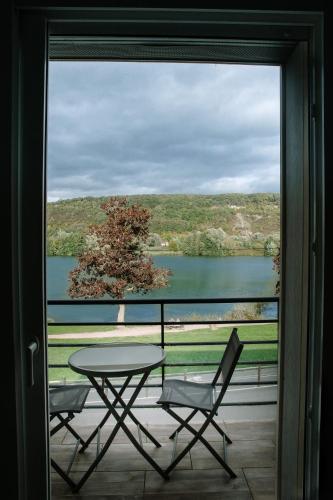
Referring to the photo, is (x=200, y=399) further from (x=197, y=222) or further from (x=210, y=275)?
(x=197, y=222)

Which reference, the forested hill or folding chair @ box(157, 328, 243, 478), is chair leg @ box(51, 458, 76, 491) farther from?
the forested hill

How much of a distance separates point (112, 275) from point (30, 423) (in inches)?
264

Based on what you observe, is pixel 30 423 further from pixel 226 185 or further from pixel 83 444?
pixel 226 185

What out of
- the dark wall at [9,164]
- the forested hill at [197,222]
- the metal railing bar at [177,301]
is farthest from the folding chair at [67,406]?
the forested hill at [197,222]

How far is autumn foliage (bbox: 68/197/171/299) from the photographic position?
24.9 ft

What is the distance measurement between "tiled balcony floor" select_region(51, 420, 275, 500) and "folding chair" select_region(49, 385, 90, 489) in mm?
75

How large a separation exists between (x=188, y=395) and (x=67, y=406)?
79 centimetres

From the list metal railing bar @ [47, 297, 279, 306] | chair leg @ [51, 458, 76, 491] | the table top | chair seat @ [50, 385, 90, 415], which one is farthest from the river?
chair leg @ [51, 458, 76, 491]

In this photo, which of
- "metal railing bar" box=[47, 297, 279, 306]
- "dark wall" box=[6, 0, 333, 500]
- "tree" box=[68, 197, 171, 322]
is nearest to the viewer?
"dark wall" box=[6, 0, 333, 500]

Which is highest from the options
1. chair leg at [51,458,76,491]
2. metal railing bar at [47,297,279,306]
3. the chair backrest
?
metal railing bar at [47,297,279,306]

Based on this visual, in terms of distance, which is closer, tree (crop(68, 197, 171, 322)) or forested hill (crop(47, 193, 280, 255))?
forested hill (crop(47, 193, 280, 255))

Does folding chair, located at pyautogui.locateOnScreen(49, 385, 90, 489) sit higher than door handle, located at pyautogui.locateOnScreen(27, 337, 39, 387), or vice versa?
door handle, located at pyautogui.locateOnScreen(27, 337, 39, 387)

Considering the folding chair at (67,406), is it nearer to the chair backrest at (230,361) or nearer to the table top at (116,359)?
the table top at (116,359)

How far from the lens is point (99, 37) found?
126 centimetres
